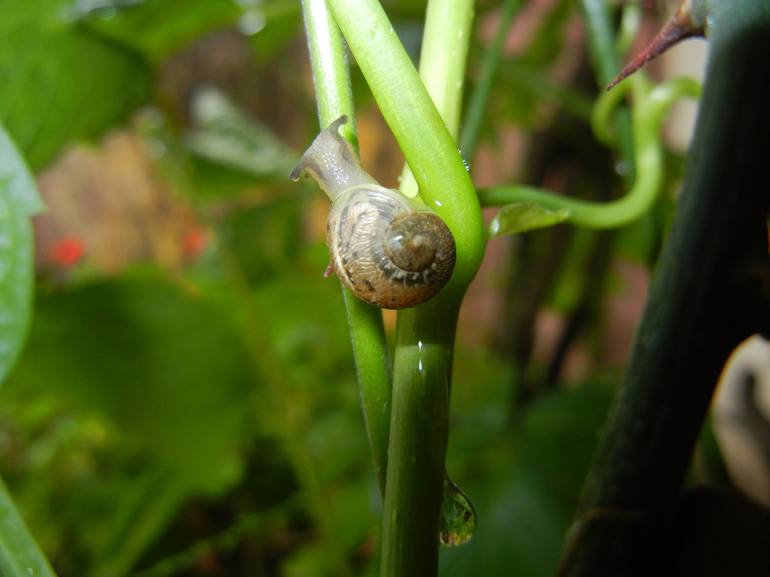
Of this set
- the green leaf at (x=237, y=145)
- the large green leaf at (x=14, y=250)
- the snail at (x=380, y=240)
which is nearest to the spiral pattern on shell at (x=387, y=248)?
the snail at (x=380, y=240)

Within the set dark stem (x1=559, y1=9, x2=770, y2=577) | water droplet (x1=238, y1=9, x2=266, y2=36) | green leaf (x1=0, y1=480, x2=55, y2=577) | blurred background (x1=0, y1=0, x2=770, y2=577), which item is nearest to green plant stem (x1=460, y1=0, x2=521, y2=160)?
blurred background (x1=0, y1=0, x2=770, y2=577)

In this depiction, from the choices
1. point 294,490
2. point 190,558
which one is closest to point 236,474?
point 294,490

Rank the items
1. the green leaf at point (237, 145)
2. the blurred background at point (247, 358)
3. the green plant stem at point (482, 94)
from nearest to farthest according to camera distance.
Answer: the green plant stem at point (482, 94) < the blurred background at point (247, 358) < the green leaf at point (237, 145)

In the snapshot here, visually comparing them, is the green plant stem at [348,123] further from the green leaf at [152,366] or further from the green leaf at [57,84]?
the green leaf at [152,366]

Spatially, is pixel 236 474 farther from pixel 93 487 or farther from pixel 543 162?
pixel 543 162

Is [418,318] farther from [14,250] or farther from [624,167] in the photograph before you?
[624,167]

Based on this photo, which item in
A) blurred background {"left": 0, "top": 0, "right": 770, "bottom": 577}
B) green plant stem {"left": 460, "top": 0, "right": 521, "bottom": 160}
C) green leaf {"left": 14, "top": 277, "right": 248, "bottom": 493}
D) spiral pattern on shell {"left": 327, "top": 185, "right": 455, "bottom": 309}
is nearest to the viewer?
spiral pattern on shell {"left": 327, "top": 185, "right": 455, "bottom": 309}

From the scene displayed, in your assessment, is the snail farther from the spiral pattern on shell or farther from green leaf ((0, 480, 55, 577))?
green leaf ((0, 480, 55, 577))
